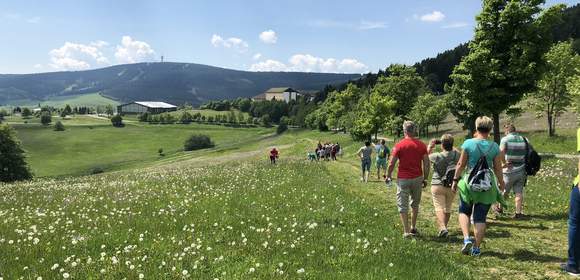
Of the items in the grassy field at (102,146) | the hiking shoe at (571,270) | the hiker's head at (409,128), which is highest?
the hiker's head at (409,128)

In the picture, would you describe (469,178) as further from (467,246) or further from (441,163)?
(441,163)

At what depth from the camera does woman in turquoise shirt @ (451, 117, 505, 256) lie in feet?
29.9

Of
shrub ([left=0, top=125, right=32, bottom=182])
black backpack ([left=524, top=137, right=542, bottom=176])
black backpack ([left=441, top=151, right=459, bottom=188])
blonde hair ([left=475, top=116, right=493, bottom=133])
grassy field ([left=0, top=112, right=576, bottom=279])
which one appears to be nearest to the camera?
grassy field ([left=0, top=112, right=576, bottom=279])

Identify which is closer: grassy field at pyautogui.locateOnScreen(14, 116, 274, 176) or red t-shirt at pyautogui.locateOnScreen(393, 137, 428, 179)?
red t-shirt at pyautogui.locateOnScreen(393, 137, 428, 179)

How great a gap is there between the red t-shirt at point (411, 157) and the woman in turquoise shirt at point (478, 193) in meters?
1.42

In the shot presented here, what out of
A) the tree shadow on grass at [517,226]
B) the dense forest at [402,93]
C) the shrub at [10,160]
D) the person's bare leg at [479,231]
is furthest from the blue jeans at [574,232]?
the shrub at [10,160]

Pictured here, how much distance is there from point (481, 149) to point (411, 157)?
1.90 m

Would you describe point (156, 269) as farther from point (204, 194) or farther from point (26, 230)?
point (204, 194)

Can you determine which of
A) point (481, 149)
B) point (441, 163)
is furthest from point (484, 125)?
point (441, 163)

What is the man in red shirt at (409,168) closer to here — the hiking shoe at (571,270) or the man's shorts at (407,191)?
the man's shorts at (407,191)

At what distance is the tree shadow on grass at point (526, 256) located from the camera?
29.5 feet

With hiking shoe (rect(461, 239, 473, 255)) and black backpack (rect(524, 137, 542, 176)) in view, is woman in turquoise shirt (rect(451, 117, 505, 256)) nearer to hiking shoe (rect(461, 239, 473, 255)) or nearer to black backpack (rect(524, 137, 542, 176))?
hiking shoe (rect(461, 239, 473, 255))

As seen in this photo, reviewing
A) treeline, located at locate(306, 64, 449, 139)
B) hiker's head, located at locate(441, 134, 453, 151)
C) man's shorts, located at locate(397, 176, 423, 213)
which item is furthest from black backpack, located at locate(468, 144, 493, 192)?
treeline, located at locate(306, 64, 449, 139)

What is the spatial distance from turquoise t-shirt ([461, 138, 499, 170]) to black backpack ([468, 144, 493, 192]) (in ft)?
0.14
